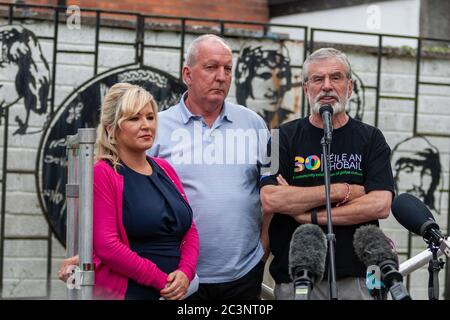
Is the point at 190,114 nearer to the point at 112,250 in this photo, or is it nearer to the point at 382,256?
the point at 112,250

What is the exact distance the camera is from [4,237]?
6.17 metres

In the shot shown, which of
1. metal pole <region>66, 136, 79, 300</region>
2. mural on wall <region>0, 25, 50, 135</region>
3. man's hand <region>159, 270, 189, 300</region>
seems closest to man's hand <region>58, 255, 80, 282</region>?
metal pole <region>66, 136, 79, 300</region>

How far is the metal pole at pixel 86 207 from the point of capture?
11.9 feet

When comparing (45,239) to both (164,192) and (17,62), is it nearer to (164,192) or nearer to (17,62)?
(17,62)

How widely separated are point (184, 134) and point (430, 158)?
3.10 metres

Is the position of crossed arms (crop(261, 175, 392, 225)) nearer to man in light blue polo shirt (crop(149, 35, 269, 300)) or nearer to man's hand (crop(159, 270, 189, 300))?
man in light blue polo shirt (crop(149, 35, 269, 300))

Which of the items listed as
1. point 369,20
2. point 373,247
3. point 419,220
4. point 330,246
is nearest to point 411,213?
point 419,220

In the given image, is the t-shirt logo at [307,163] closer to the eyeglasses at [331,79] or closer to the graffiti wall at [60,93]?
the eyeglasses at [331,79]

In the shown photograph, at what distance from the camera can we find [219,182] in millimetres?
4461

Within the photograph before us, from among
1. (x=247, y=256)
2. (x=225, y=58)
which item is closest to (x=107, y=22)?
(x=225, y=58)

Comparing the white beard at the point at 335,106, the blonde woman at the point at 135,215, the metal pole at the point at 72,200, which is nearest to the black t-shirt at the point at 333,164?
the white beard at the point at 335,106

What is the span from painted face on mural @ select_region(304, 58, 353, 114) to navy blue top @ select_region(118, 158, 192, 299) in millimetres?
875
